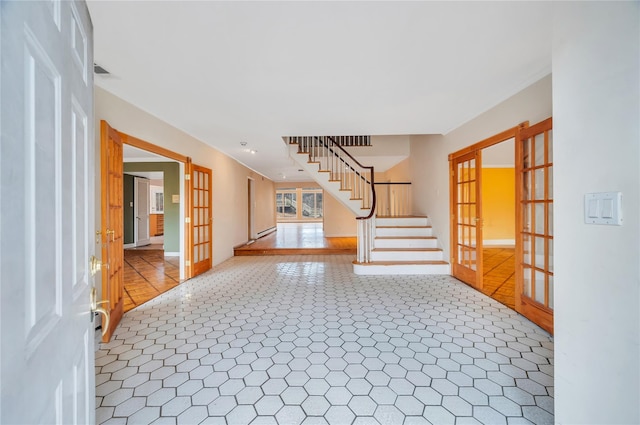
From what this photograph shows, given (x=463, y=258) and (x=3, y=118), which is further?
(x=463, y=258)

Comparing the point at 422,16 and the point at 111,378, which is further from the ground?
the point at 422,16

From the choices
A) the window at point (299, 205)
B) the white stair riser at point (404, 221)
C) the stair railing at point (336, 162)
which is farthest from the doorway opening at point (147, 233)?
the window at point (299, 205)

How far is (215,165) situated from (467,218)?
4.76m

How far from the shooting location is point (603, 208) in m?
1.03

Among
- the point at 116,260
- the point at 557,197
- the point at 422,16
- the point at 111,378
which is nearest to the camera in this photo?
the point at 557,197

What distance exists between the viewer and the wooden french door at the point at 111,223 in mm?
2709

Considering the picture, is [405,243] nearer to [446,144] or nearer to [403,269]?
[403,269]

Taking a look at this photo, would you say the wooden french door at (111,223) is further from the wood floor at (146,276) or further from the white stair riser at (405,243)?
the white stair riser at (405,243)

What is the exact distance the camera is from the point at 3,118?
49 centimetres

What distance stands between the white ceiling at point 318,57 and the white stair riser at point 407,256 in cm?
242

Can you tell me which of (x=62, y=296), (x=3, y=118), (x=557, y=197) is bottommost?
(x=62, y=296)

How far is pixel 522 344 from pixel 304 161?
4669mm

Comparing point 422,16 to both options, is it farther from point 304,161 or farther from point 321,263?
point 321,263

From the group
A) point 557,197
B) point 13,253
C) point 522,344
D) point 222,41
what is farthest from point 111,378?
Answer: point 522,344
